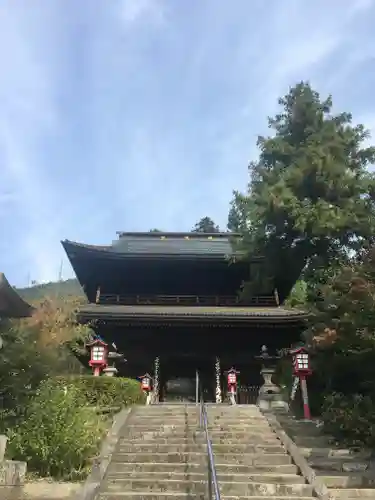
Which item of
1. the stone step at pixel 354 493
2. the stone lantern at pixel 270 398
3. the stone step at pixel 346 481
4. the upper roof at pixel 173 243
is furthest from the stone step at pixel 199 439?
the upper roof at pixel 173 243

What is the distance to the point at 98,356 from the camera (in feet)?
51.5

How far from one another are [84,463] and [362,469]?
5576 mm

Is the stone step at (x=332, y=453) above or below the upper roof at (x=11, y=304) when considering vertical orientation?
below

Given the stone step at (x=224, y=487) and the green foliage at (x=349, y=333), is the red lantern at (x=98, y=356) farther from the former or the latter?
the stone step at (x=224, y=487)

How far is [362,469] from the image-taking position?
948 cm

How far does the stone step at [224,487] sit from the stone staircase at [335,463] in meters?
0.88

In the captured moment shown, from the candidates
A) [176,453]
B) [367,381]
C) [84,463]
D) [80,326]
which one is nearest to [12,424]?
[84,463]

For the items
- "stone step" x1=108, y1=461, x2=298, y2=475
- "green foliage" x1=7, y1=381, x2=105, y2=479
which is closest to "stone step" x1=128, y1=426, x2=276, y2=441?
"green foliage" x1=7, y1=381, x2=105, y2=479

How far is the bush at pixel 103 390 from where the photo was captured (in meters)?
12.9

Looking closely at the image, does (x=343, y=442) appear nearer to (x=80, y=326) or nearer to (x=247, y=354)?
(x=247, y=354)

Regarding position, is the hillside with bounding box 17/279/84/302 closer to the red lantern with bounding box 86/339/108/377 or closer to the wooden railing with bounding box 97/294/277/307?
the wooden railing with bounding box 97/294/277/307

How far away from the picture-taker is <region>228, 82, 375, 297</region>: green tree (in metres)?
20.4

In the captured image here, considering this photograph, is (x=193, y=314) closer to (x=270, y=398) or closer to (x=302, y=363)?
(x=270, y=398)

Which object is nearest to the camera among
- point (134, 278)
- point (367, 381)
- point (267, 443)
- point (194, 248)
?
point (267, 443)
